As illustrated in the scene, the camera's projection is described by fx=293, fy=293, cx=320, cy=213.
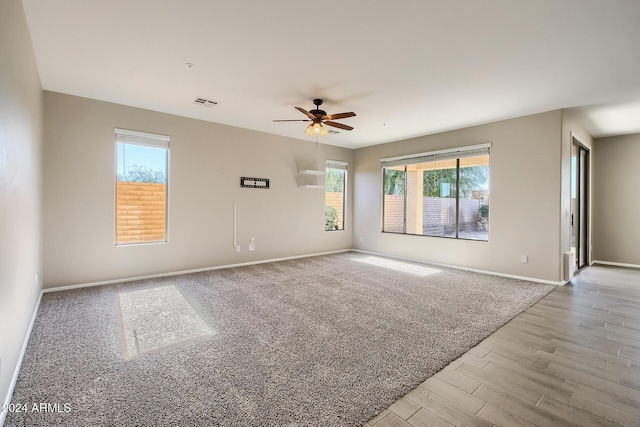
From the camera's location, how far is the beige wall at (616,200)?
575cm

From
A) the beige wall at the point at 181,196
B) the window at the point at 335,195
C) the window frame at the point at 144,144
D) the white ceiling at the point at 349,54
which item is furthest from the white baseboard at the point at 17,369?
the window at the point at 335,195

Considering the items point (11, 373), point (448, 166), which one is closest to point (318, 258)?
point (448, 166)

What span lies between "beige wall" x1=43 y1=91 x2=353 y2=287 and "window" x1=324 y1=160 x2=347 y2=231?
193 mm

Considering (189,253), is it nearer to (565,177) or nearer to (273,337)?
(273,337)

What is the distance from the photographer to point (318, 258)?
6418 millimetres

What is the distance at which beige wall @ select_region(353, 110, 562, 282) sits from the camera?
444cm

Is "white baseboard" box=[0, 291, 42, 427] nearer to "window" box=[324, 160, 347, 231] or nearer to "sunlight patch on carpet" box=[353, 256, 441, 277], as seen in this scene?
"sunlight patch on carpet" box=[353, 256, 441, 277]

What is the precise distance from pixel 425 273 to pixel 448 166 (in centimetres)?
218

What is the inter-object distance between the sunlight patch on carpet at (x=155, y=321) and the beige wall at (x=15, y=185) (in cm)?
73

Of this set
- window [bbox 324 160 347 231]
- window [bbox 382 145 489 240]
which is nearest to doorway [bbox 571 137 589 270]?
window [bbox 382 145 489 240]

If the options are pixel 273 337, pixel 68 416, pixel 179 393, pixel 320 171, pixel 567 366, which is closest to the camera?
pixel 68 416

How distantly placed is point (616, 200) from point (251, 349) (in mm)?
7613

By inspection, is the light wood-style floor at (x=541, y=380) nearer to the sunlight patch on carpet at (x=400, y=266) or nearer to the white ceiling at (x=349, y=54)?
the sunlight patch on carpet at (x=400, y=266)

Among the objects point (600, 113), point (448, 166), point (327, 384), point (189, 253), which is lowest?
point (327, 384)
